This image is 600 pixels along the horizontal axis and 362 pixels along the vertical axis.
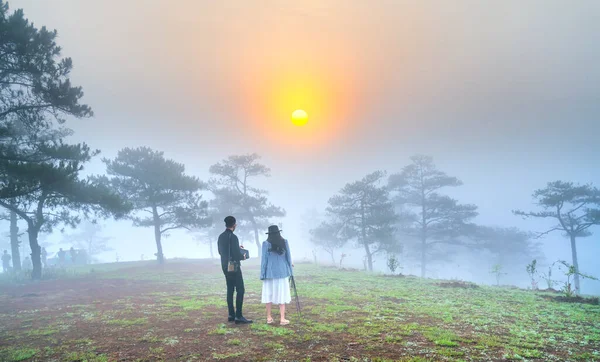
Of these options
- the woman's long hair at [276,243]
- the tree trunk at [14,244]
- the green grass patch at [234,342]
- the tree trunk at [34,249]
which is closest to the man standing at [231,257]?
the woman's long hair at [276,243]

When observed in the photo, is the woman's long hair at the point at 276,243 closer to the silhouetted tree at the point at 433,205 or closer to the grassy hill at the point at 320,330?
the grassy hill at the point at 320,330

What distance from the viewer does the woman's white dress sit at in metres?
8.21

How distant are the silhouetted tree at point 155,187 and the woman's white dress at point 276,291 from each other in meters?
28.5

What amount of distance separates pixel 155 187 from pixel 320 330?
3097cm

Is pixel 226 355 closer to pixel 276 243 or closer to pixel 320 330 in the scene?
pixel 320 330

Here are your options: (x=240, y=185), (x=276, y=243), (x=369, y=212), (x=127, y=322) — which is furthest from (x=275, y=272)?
(x=240, y=185)

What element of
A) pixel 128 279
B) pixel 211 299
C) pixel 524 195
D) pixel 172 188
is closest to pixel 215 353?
pixel 211 299

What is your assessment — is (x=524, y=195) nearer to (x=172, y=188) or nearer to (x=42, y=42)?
(x=172, y=188)

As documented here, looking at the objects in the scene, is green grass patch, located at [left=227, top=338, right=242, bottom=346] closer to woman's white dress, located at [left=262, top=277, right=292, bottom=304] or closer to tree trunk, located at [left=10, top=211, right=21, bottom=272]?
woman's white dress, located at [left=262, top=277, right=292, bottom=304]

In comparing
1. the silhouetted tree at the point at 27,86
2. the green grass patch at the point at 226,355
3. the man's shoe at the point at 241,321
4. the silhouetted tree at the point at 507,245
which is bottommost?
the silhouetted tree at the point at 507,245

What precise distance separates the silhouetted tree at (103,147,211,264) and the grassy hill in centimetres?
1909

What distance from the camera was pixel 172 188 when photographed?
33.0 meters

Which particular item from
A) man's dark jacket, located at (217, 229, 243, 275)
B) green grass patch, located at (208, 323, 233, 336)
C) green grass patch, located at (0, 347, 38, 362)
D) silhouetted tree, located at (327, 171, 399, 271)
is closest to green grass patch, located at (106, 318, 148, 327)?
green grass patch, located at (0, 347, 38, 362)

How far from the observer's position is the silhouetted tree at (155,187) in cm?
3195
